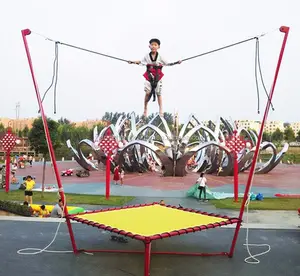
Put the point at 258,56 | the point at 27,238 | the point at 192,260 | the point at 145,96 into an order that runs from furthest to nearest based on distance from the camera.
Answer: the point at 145,96, the point at 27,238, the point at 258,56, the point at 192,260

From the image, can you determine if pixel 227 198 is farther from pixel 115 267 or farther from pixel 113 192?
pixel 115 267

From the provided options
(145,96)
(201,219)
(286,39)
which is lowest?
(201,219)

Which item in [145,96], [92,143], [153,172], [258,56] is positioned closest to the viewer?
[258,56]

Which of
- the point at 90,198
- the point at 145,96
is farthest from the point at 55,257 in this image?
the point at 90,198

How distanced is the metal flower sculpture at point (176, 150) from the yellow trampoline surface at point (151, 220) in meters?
15.0

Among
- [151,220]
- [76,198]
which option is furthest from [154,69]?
[76,198]

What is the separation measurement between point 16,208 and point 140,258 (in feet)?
22.8

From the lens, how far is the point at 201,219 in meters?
7.00

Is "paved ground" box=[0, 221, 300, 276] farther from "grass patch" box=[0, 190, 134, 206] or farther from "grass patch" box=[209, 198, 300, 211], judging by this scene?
"grass patch" box=[0, 190, 134, 206]

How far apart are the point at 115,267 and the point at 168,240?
210 centimetres

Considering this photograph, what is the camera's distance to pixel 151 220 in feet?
22.6

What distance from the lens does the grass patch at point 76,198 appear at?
1458 centimetres

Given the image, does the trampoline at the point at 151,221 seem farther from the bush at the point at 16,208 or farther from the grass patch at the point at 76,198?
the grass patch at the point at 76,198

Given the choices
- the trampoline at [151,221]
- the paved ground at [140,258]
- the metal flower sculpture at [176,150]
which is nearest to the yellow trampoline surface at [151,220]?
the trampoline at [151,221]
